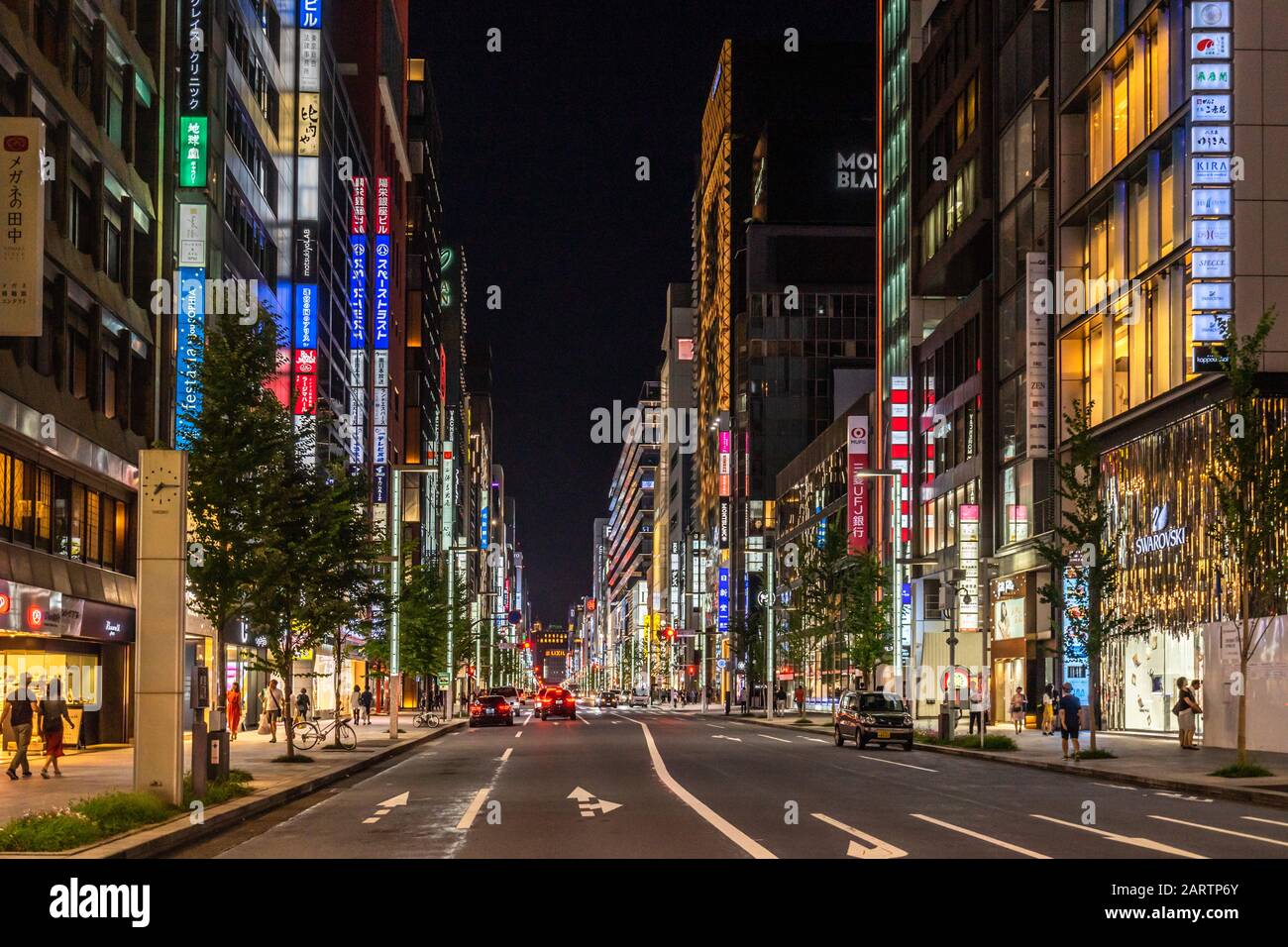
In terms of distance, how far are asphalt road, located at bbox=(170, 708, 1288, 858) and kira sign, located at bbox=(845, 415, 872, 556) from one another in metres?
51.5

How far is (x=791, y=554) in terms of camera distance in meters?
117

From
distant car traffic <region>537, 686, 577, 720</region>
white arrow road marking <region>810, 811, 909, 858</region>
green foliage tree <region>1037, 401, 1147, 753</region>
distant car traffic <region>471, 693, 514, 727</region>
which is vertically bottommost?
distant car traffic <region>537, 686, 577, 720</region>

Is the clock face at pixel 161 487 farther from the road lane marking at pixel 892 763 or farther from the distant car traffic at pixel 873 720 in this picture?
the distant car traffic at pixel 873 720

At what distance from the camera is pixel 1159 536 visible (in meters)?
47.1

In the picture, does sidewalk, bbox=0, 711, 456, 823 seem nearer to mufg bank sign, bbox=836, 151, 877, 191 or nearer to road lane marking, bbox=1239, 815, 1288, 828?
road lane marking, bbox=1239, 815, 1288, 828

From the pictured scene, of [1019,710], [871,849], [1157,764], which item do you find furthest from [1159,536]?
[871,849]

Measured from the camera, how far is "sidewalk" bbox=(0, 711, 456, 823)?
23094mm

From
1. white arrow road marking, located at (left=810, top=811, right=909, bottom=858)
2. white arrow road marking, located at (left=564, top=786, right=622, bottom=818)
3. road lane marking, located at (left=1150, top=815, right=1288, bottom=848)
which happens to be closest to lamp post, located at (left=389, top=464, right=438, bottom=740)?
white arrow road marking, located at (left=564, top=786, right=622, bottom=818)

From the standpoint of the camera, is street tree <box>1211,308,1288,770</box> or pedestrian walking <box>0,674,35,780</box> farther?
street tree <box>1211,308,1288,770</box>

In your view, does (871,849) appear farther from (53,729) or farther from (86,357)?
(86,357)

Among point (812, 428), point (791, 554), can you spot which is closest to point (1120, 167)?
point (791, 554)

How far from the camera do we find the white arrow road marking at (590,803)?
21984 mm
